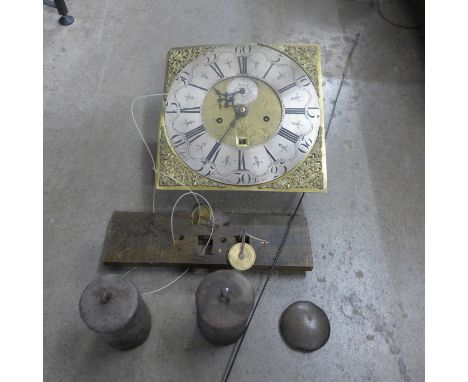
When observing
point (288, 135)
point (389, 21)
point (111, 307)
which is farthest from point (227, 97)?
point (389, 21)

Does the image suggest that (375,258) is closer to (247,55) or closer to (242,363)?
(242,363)

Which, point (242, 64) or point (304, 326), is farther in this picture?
point (242, 64)

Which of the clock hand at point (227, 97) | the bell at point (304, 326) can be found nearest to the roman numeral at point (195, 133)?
the clock hand at point (227, 97)

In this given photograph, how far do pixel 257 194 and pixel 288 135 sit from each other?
12.5 inches

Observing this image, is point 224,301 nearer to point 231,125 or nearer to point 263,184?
point 263,184

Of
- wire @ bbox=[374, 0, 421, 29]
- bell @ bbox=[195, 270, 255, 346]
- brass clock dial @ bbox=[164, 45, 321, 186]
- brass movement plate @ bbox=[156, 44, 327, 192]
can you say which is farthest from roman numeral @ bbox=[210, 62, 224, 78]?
wire @ bbox=[374, 0, 421, 29]

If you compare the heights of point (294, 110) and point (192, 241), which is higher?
point (294, 110)

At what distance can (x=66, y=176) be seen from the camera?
1752 millimetres

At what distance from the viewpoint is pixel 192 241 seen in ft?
4.92

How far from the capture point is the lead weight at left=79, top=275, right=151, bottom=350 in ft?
3.69

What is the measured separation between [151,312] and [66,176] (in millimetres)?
782

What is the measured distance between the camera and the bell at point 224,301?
3.73ft

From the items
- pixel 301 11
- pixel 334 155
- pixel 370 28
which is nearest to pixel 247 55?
pixel 334 155

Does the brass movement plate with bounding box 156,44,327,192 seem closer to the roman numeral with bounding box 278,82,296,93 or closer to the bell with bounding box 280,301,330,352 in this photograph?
the roman numeral with bounding box 278,82,296,93
